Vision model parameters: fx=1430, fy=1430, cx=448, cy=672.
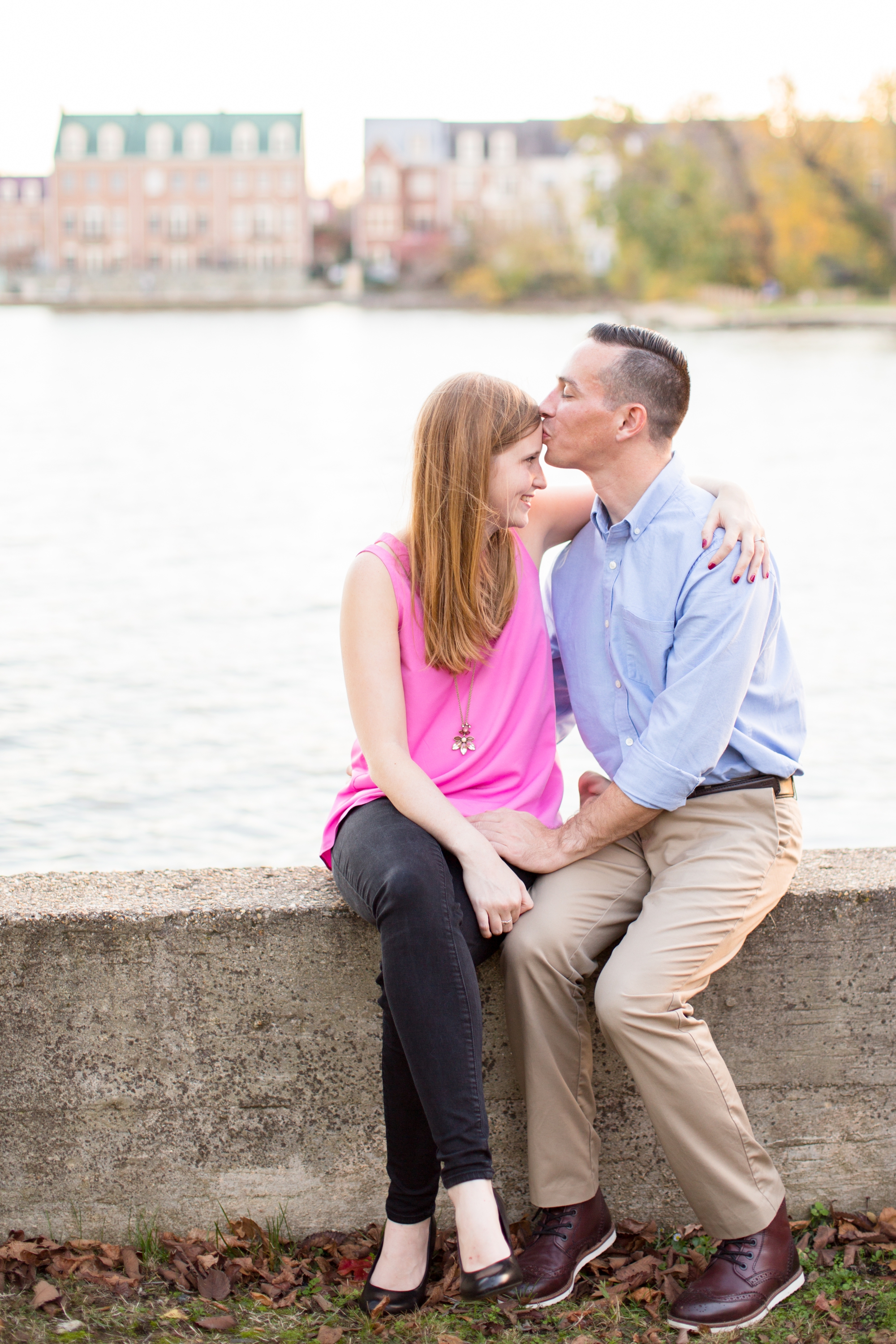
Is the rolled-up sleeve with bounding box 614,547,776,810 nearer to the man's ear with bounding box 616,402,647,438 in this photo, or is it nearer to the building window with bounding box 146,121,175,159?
the man's ear with bounding box 616,402,647,438

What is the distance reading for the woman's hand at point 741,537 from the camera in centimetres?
277

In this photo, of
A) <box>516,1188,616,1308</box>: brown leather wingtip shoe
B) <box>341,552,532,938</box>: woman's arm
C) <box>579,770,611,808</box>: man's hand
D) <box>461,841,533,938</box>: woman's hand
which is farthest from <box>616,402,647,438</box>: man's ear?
<box>516,1188,616,1308</box>: brown leather wingtip shoe

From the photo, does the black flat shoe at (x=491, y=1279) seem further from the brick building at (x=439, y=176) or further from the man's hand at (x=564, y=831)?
the brick building at (x=439, y=176)

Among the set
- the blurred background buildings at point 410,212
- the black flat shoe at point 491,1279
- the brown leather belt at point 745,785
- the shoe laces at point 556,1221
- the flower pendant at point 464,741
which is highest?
the blurred background buildings at point 410,212

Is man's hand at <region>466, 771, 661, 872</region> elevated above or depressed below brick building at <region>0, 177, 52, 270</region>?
below

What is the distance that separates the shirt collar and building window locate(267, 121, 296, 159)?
4186 inches

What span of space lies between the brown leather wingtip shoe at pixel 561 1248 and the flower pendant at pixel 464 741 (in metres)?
0.88

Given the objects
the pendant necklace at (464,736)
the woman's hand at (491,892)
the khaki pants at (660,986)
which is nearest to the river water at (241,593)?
the pendant necklace at (464,736)

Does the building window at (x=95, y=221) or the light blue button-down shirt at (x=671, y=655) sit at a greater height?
the building window at (x=95, y=221)

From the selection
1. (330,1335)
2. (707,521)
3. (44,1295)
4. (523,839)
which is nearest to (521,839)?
(523,839)

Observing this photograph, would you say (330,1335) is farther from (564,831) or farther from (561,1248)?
(564,831)

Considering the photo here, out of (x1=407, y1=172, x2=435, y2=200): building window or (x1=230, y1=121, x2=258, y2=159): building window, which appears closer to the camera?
(x1=230, y1=121, x2=258, y2=159): building window

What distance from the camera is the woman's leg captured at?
2.42m

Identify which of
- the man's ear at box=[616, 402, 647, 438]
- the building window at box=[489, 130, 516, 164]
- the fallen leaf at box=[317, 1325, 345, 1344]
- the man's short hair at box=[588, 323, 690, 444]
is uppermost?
the building window at box=[489, 130, 516, 164]
